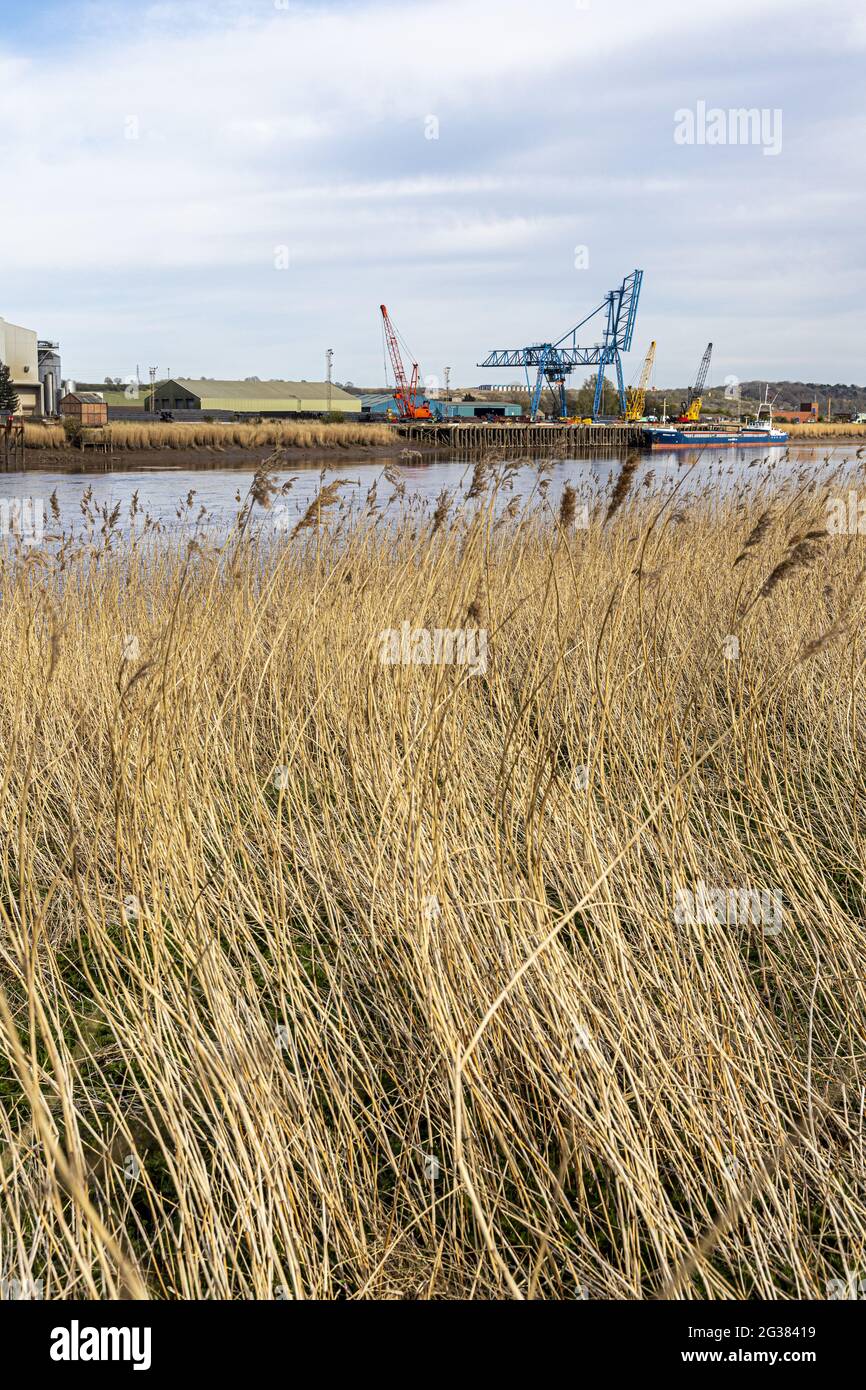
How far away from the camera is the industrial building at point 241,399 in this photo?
69.9 meters

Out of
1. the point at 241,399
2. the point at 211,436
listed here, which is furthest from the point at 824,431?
the point at 211,436

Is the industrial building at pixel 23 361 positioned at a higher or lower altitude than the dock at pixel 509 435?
higher

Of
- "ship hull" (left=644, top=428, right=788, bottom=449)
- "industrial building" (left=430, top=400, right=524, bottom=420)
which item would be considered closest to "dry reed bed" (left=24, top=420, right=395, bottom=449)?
"ship hull" (left=644, top=428, right=788, bottom=449)

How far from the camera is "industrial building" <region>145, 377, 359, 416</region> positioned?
229 feet

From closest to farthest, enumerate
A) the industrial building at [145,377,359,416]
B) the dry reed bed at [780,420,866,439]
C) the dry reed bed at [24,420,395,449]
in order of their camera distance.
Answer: the dry reed bed at [24,420,395,449] < the dry reed bed at [780,420,866,439] < the industrial building at [145,377,359,416]

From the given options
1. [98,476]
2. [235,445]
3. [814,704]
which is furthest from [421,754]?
[235,445]

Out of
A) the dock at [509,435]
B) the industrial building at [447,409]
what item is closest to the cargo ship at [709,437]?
the dock at [509,435]

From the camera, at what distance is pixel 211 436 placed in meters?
34.9

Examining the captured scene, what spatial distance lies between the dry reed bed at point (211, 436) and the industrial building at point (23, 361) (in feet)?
60.9

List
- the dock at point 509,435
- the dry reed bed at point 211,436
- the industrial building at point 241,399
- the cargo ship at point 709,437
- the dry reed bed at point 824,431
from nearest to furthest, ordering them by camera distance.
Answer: the dry reed bed at point 211,436, the dock at point 509,435, the cargo ship at point 709,437, the dry reed bed at point 824,431, the industrial building at point 241,399

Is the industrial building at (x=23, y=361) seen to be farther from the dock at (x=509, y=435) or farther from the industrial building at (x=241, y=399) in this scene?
the dock at (x=509, y=435)

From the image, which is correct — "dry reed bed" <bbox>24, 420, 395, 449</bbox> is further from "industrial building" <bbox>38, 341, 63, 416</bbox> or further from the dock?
"industrial building" <bbox>38, 341, 63, 416</bbox>

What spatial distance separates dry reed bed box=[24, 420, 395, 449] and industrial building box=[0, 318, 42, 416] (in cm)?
1855

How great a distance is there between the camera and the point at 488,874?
2.21 metres
